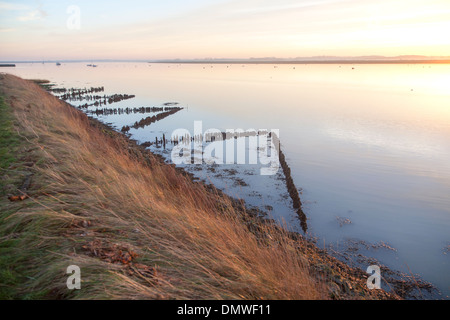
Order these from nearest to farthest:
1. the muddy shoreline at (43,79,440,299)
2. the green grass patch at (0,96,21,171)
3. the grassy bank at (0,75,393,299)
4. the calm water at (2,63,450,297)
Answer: the grassy bank at (0,75,393,299)
the muddy shoreline at (43,79,440,299)
the green grass patch at (0,96,21,171)
the calm water at (2,63,450,297)

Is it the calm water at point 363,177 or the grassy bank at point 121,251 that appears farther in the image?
the calm water at point 363,177

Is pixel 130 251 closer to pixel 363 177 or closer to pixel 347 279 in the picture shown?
pixel 347 279

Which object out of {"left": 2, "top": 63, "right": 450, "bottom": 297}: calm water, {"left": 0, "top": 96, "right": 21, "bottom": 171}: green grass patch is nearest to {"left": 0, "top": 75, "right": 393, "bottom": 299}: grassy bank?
{"left": 0, "top": 96, "right": 21, "bottom": 171}: green grass patch

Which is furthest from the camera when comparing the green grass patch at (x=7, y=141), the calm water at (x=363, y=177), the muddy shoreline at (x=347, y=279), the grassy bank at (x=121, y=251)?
the calm water at (x=363, y=177)

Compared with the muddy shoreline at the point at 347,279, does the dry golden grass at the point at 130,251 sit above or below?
above

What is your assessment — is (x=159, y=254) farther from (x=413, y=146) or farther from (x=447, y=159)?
(x=413, y=146)

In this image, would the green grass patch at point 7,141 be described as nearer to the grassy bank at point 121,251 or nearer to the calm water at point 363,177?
the grassy bank at point 121,251

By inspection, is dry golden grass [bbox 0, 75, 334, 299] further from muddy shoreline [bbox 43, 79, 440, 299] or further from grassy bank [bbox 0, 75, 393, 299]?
muddy shoreline [bbox 43, 79, 440, 299]

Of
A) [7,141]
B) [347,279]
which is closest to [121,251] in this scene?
[347,279]

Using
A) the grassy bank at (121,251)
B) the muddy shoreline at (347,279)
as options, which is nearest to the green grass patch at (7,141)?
the grassy bank at (121,251)

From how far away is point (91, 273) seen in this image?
362 centimetres

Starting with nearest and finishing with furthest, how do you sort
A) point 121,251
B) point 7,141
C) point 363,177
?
point 121,251 → point 7,141 → point 363,177

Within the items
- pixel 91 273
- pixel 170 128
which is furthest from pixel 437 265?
pixel 170 128

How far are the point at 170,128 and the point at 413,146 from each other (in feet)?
68.1
